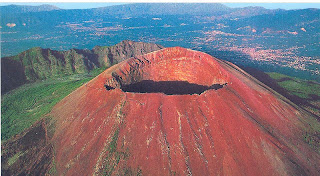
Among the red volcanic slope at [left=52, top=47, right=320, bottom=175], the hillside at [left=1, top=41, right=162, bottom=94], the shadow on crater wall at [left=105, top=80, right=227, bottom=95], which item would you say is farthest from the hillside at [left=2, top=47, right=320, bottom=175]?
the hillside at [left=1, top=41, right=162, bottom=94]

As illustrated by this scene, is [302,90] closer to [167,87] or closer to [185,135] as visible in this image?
[167,87]

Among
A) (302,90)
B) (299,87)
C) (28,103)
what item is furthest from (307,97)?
(28,103)

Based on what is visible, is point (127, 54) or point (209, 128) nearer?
point (209, 128)

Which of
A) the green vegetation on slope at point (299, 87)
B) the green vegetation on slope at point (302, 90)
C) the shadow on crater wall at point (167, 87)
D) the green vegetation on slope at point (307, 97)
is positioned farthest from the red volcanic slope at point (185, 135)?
the green vegetation on slope at point (299, 87)

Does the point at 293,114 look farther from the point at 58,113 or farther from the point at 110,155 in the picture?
the point at 58,113

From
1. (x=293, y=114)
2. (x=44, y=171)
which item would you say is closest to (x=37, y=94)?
(x=44, y=171)

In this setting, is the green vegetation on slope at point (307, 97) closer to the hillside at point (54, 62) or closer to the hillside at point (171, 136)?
the hillside at point (171, 136)

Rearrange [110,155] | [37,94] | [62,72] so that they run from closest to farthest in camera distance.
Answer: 1. [110,155]
2. [37,94]
3. [62,72]
